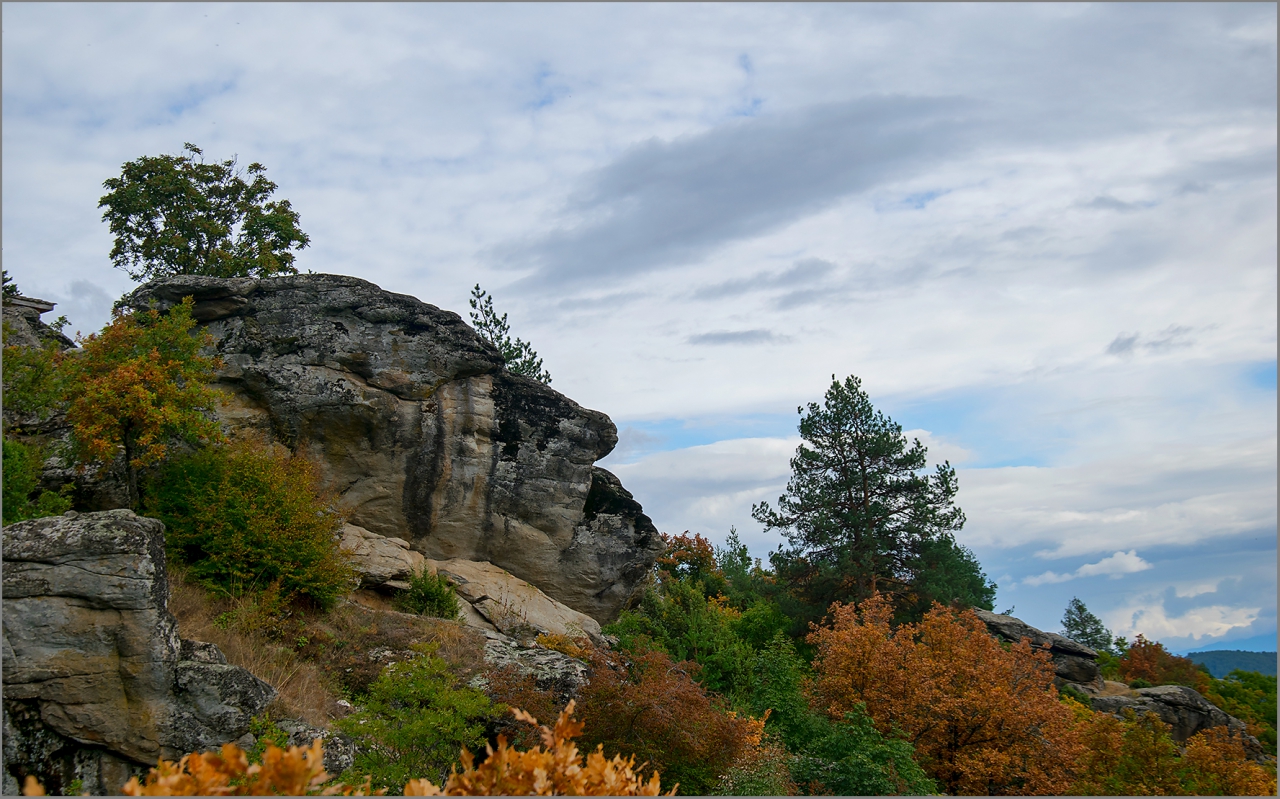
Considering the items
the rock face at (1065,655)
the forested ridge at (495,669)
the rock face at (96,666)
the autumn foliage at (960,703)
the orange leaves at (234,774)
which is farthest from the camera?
the rock face at (1065,655)

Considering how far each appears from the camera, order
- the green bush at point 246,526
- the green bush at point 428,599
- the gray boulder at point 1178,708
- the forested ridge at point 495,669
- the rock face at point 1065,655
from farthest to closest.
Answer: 1. the rock face at point 1065,655
2. the gray boulder at point 1178,708
3. the green bush at point 428,599
4. the green bush at point 246,526
5. the forested ridge at point 495,669

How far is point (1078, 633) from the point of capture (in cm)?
5409

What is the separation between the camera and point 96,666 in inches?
423

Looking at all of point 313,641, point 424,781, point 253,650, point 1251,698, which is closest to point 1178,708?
point 1251,698

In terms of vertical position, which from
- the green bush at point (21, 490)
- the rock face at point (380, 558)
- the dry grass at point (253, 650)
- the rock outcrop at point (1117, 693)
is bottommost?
the rock outcrop at point (1117, 693)

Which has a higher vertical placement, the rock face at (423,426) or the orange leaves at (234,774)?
the rock face at (423,426)

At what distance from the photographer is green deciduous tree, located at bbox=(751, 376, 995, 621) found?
87.4ft

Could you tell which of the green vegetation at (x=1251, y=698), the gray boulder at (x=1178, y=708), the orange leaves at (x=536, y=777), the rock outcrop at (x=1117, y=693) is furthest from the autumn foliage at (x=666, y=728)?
the green vegetation at (x=1251, y=698)

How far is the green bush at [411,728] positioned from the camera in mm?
9992

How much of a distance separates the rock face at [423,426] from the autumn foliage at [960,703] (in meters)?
8.96

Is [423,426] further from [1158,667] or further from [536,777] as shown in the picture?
[1158,667]

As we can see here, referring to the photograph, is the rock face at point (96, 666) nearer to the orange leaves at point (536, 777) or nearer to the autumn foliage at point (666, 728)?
the autumn foliage at point (666, 728)

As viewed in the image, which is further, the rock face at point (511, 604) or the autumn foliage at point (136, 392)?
the rock face at point (511, 604)

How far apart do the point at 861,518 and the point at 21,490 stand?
22823mm
